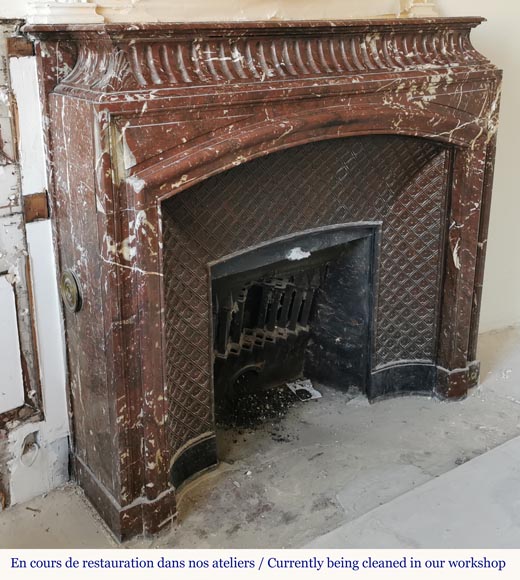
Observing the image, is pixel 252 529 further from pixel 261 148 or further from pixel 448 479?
pixel 261 148

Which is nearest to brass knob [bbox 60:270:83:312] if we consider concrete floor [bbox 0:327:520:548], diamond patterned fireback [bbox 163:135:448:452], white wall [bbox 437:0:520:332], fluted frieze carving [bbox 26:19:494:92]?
diamond patterned fireback [bbox 163:135:448:452]

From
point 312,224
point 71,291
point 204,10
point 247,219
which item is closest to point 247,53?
point 204,10

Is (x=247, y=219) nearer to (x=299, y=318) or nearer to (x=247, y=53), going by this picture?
(x=247, y=53)

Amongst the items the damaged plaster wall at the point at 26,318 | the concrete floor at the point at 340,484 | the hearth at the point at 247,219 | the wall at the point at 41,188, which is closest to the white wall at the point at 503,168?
the wall at the point at 41,188

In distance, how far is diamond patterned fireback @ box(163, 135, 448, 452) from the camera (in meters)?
2.28

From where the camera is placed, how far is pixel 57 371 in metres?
2.34

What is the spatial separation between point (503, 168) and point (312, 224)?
124cm

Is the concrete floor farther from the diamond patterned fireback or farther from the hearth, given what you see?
the diamond patterned fireback

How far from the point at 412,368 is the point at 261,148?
4.34ft

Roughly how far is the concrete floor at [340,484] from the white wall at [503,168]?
633mm

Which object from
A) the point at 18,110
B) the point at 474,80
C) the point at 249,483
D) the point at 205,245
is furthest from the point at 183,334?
the point at 474,80

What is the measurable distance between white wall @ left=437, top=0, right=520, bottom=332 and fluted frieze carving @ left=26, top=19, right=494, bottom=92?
49 centimetres

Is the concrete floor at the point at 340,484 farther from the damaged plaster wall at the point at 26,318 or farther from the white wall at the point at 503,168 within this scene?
the white wall at the point at 503,168

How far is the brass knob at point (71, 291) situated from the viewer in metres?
2.15
